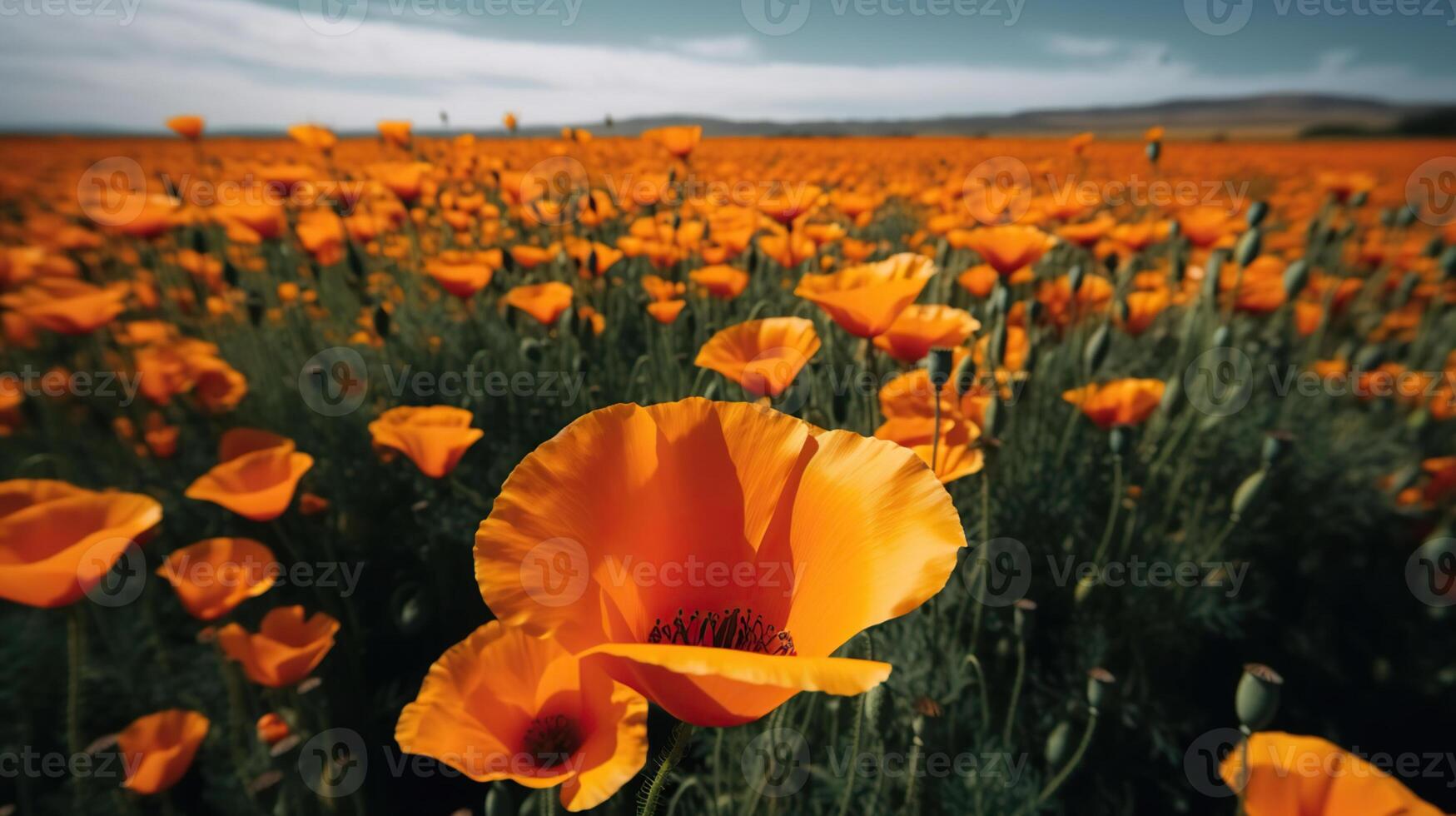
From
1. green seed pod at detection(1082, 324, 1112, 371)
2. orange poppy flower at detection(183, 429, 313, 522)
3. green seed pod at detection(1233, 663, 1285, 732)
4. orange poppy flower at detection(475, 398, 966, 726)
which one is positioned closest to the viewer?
orange poppy flower at detection(475, 398, 966, 726)

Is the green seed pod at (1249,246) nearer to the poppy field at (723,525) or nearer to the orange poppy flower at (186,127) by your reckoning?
the poppy field at (723,525)

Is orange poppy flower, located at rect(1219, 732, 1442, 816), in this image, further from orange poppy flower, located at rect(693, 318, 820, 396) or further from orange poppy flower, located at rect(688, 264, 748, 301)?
orange poppy flower, located at rect(688, 264, 748, 301)

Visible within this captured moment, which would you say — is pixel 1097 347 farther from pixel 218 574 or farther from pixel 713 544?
pixel 218 574

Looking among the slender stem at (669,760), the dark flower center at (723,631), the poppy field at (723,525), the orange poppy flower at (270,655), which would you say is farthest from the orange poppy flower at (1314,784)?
the orange poppy flower at (270,655)

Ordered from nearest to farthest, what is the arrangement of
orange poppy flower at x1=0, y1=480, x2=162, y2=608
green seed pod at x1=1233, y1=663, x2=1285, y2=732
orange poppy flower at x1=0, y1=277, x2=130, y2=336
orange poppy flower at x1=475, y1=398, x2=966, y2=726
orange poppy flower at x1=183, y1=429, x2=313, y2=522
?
orange poppy flower at x1=475, y1=398, x2=966, y2=726
green seed pod at x1=1233, y1=663, x2=1285, y2=732
orange poppy flower at x1=0, y1=480, x2=162, y2=608
orange poppy flower at x1=183, y1=429, x2=313, y2=522
orange poppy flower at x1=0, y1=277, x2=130, y2=336

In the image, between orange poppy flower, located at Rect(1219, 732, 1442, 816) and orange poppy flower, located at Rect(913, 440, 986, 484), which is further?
orange poppy flower, located at Rect(913, 440, 986, 484)

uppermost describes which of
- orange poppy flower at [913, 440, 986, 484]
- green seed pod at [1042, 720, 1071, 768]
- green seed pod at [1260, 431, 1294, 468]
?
orange poppy flower at [913, 440, 986, 484]

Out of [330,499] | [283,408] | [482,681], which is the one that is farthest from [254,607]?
[482,681]

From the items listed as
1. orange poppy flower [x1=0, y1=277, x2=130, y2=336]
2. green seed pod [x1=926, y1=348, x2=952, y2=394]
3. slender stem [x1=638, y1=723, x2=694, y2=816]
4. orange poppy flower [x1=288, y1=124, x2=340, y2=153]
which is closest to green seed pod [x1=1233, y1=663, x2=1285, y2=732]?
green seed pod [x1=926, y1=348, x2=952, y2=394]
